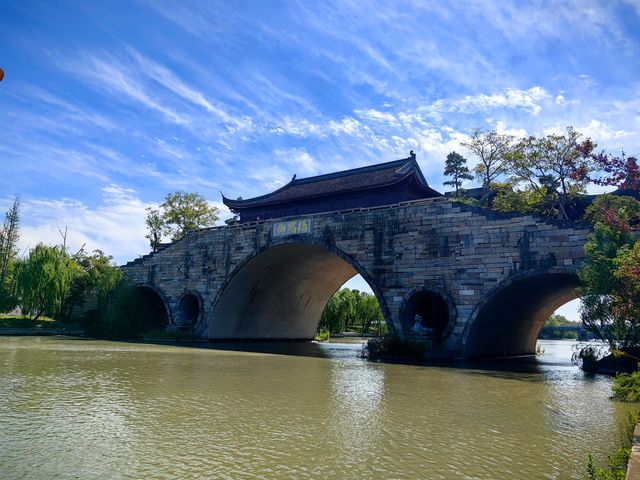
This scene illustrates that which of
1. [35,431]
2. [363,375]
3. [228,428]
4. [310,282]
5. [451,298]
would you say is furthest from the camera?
[310,282]

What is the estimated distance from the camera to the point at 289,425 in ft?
20.1

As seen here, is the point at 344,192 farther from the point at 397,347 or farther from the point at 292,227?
the point at 397,347

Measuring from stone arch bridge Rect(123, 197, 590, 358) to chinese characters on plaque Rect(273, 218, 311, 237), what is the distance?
5cm

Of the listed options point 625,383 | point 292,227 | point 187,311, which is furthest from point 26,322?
point 625,383

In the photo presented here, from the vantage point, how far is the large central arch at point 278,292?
24.2m

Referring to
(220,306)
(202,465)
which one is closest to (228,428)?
(202,465)

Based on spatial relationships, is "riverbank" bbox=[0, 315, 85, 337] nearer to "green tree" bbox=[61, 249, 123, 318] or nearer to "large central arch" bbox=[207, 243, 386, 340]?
"green tree" bbox=[61, 249, 123, 318]

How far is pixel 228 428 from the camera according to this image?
19.2ft

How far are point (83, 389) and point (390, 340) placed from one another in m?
10.9

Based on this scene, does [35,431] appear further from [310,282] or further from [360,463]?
[310,282]

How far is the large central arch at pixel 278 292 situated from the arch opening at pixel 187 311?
169 centimetres

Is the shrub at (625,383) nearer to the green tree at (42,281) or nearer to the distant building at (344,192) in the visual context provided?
the distant building at (344,192)

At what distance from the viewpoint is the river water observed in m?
4.47

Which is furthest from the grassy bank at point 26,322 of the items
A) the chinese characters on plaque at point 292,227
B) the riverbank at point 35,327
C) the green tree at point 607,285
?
the green tree at point 607,285
